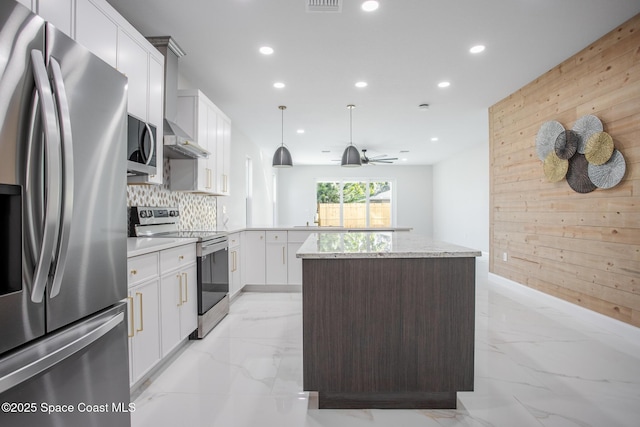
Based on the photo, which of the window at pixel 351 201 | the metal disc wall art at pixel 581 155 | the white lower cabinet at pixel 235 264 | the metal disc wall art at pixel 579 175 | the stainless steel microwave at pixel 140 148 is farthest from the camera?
the window at pixel 351 201

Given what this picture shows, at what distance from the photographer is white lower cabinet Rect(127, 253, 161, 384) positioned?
1863 mm

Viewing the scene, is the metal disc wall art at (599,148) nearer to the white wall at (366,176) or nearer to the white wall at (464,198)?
the white wall at (464,198)

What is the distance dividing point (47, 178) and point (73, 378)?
61 cm

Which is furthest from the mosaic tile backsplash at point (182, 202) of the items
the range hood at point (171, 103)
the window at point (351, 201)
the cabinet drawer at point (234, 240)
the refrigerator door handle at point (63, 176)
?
the window at point (351, 201)

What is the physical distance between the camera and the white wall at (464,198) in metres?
7.67

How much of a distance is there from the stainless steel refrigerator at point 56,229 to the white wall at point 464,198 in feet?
25.1

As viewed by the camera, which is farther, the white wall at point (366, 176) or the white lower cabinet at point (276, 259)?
the white wall at point (366, 176)

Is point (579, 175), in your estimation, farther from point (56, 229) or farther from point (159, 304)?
point (56, 229)

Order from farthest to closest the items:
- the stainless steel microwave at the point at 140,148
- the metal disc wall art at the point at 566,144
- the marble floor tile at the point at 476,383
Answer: the metal disc wall art at the point at 566,144
the stainless steel microwave at the point at 140,148
the marble floor tile at the point at 476,383

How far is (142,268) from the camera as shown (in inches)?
77.2

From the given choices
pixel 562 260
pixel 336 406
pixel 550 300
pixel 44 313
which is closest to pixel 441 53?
pixel 562 260

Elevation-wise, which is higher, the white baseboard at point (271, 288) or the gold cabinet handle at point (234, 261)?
the gold cabinet handle at point (234, 261)

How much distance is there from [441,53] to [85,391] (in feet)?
11.7

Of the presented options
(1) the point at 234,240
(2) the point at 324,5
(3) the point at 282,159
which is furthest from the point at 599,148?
(1) the point at 234,240
